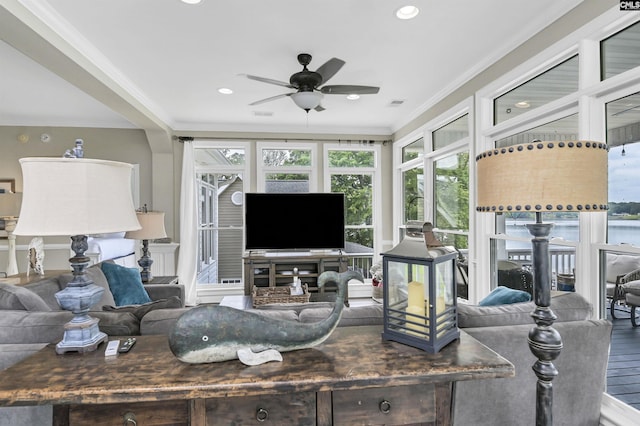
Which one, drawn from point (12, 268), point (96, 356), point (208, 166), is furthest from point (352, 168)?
point (96, 356)

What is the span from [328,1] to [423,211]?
3.16m

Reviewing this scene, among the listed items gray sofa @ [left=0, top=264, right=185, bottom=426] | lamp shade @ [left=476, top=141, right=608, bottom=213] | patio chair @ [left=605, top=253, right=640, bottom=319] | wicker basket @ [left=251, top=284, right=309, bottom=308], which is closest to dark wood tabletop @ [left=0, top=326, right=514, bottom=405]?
gray sofa @ [left=0, top=264, right=185, bottom=426]

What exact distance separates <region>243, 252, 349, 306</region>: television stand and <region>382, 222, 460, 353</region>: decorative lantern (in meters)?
3.59

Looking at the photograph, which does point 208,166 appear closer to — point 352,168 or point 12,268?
point 352,168

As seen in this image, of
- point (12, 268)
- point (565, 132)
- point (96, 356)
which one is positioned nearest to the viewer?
point (96, 356)

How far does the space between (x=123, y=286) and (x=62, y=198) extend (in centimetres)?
183

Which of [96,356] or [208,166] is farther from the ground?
[208,166]

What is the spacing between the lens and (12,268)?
3.44m

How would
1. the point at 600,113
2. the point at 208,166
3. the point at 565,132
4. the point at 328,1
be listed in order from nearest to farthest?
the point at 600,113, the point at 328,1, the point at 565,132, the point at 208,166

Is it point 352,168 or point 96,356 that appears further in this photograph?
point 352,168

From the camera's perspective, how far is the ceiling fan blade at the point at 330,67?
2.61 metres

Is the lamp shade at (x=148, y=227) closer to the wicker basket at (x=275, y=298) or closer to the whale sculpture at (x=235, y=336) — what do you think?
the wicker basket at (x=275, y=298)

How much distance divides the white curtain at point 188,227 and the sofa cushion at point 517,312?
4430mm

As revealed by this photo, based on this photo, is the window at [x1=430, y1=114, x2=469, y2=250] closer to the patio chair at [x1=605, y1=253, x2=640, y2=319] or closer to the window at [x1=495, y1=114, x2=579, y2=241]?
the window at [x1=495, y1=114, x2=579, y2=241]
